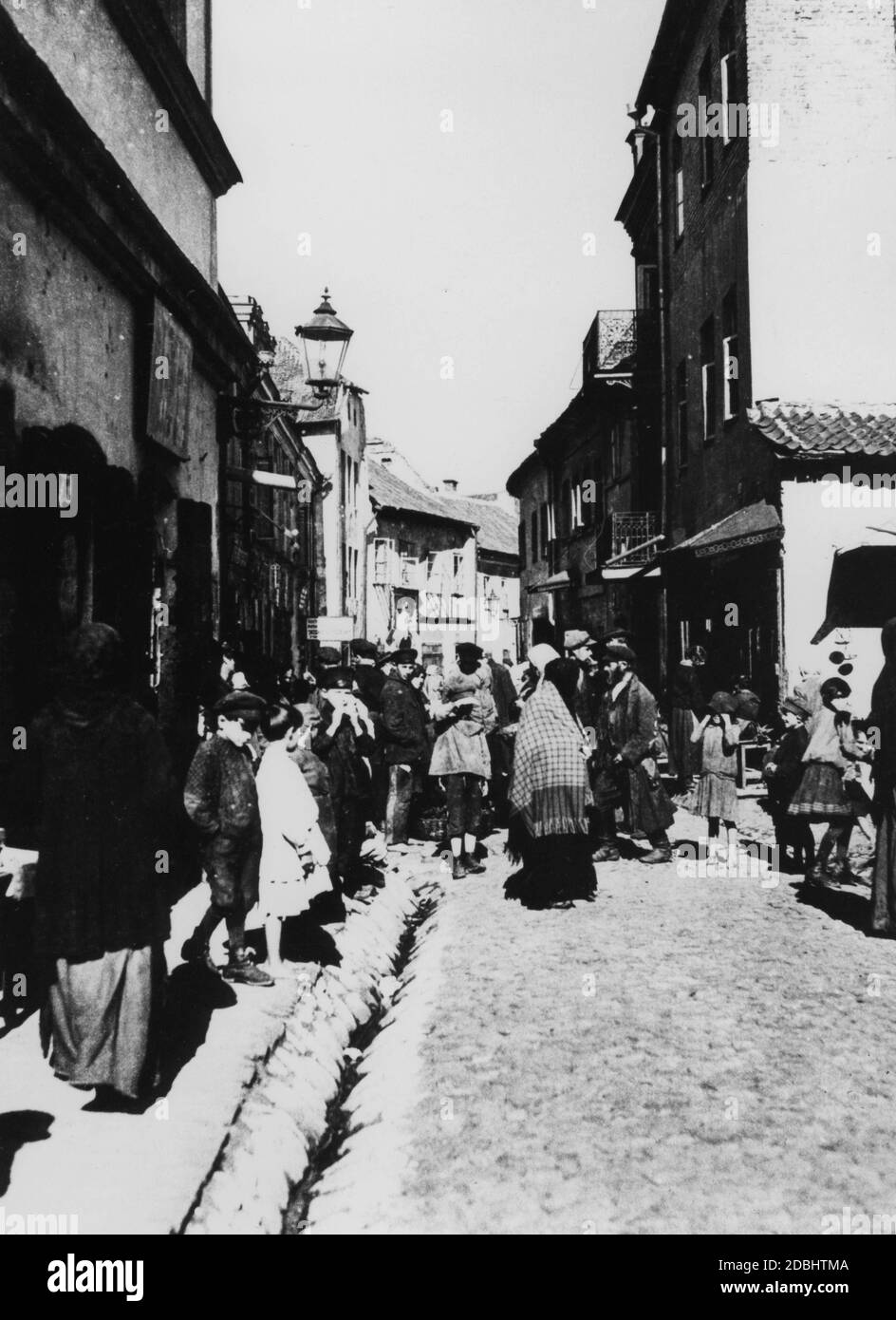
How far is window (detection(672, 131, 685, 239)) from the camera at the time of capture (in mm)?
20812

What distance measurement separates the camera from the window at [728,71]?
16.9m

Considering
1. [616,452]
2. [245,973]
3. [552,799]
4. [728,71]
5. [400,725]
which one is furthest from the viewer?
[616,452]

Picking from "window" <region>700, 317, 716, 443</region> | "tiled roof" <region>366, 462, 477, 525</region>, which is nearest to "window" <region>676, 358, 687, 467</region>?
"window" <region>700, 317, 716, 443</region>

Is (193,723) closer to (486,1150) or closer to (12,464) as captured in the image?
(12,464)

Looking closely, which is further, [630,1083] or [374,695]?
[374,695]

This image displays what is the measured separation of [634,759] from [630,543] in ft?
47.9

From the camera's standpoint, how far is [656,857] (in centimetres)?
1080

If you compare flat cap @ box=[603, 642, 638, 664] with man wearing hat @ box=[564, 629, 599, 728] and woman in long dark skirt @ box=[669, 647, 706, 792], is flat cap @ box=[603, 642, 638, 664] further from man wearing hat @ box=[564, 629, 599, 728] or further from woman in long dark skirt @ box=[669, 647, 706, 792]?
woman in long dark skirt @ box=[669, 647, 706, 792]

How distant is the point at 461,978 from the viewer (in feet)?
22.8

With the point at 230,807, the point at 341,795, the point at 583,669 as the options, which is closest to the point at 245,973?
the point at 230,807

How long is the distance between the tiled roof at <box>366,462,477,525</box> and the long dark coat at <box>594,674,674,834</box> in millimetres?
39454

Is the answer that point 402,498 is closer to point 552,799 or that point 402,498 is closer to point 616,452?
point 616,452
